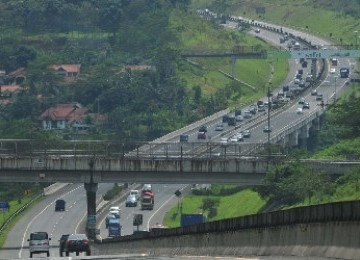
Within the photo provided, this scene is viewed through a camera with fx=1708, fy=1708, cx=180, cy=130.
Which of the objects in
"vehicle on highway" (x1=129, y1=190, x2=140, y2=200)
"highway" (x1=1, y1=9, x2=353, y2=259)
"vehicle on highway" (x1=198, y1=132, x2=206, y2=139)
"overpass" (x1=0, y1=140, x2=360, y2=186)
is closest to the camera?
"overpass" (x1=0, y1=140, x2=360, y2=186)

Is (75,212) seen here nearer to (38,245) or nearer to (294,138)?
(294,138)

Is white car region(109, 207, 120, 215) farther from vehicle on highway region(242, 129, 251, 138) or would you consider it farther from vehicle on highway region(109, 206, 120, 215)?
vehicle on highway region(242, 129, 251, 138)

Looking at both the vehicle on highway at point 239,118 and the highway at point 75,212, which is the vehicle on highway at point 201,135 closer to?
Answer: the highway at point 75,212

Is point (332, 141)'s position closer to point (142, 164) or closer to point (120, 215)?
point (120, 215)

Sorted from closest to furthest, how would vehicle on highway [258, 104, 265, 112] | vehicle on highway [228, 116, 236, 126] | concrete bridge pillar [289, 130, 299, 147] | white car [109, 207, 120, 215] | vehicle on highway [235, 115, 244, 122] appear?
white car [109, 207, 120, 215] → concrete bridge pillar [289, 130, 299, 147] → vehicle on highway [228, 116, 236, 126] → vehicle on highway [235, 115, 244, 122] → vehicle on highway [258, 104, 265, 112]

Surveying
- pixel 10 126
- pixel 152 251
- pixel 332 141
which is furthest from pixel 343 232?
pixel 10 126

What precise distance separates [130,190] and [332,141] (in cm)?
2279

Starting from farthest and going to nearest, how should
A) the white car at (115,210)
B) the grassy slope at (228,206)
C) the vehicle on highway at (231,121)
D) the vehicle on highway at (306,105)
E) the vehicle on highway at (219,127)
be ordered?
the vehicle on highway at (306,105)
the vehicle on highway at (231,121)
the vehicle on highway at (219,127)
the white car at (115,210)
the grassy slope at (228,206)

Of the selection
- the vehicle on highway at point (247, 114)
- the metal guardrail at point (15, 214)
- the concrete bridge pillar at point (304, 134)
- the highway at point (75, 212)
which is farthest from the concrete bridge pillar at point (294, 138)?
the metal guardrail at point (15, 214)

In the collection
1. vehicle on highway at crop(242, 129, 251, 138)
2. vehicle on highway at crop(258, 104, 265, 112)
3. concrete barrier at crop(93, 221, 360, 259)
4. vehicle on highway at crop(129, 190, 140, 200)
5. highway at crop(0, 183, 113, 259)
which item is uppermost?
concrete barrier at crop(93, 221, 360, 259)

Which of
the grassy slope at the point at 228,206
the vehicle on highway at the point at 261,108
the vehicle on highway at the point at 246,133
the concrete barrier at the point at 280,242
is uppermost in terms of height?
the concrete barrier at the point at 280,242

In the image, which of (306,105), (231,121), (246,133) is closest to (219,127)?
(231,121)

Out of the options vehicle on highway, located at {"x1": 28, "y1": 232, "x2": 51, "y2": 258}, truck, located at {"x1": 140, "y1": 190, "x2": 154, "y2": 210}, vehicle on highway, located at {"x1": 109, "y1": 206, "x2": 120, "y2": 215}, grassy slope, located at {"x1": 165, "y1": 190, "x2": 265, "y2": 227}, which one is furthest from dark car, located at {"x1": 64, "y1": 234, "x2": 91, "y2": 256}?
truck, located at {"x1": 140, "y1": 190, "x2": 154, "y2": 210}

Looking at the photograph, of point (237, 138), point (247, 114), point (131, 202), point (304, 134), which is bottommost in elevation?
point (131, 202)
